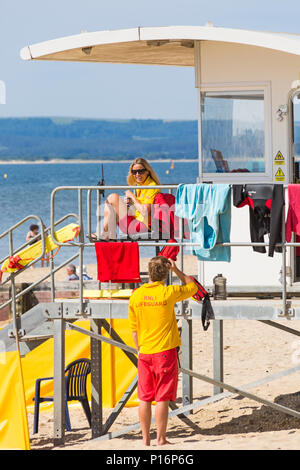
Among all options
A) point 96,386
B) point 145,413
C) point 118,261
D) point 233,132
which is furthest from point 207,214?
point 96,386

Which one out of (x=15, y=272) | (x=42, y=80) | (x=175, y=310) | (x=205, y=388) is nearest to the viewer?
(x=175, y=310)

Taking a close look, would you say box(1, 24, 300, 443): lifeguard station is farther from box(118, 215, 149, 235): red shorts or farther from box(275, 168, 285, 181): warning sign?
box(118, 215, 149, 235): red shorts

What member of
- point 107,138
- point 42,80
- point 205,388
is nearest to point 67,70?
point 42,80

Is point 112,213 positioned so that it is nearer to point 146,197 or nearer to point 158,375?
point 146,197

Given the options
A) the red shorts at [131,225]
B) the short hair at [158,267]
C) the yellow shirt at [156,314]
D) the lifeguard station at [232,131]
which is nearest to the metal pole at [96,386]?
the lifeguard station at [232,131]

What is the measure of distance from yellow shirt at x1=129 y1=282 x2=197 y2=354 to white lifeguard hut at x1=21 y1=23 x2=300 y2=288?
174 cm

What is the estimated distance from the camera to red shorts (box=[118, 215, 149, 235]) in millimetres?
9502

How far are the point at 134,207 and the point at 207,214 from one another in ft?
2.96

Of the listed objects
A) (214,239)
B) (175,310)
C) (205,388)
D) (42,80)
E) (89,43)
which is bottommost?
(205,388)

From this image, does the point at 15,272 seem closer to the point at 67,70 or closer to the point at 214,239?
the point at 214,239

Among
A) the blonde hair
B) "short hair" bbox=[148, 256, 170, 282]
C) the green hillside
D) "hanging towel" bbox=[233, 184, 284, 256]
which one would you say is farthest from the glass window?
the green hillside
